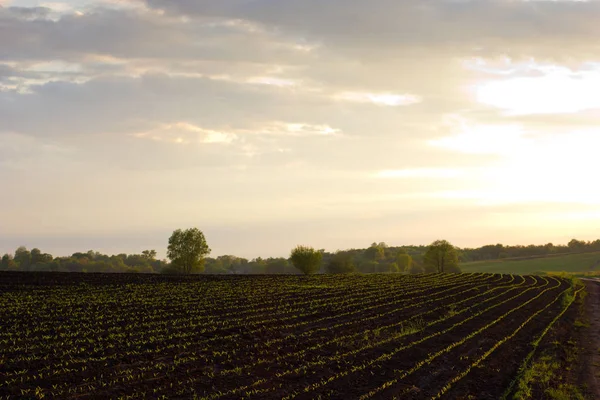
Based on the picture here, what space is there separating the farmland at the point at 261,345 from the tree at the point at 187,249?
52.7 m

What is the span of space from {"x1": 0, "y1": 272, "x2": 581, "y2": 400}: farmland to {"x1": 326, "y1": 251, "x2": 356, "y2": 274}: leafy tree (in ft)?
243

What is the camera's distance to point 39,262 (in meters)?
144

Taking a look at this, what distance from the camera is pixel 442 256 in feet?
429

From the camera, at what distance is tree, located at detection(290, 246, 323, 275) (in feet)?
328

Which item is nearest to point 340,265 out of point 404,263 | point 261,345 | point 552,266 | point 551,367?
point 404,263

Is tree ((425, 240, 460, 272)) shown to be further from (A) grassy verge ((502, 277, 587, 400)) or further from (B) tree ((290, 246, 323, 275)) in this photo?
(A) grassy verge ((502, 277, 587, 400))

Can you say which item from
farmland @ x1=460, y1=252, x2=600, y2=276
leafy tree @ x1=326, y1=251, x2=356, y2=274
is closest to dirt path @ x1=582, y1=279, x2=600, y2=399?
leafy tree @ x1=326, y1=251, x2=356, y2=274

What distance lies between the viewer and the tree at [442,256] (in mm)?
130250

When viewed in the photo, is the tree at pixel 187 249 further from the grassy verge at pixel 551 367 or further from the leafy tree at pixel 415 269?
the leafy tree at pixel 415 269

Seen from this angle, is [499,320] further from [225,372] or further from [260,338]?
[225,372]

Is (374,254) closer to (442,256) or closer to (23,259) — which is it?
(442,256)

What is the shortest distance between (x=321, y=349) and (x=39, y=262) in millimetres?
139824

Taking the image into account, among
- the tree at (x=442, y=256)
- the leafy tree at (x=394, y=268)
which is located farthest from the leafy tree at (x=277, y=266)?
the tree at (x=442, y=256)

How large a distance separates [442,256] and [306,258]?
46.3 meters
